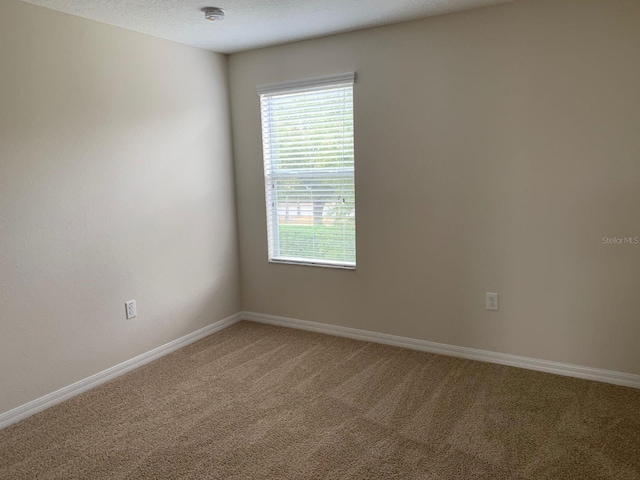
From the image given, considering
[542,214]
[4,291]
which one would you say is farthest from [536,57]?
[4,291]

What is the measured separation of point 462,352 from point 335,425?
122 centimetres

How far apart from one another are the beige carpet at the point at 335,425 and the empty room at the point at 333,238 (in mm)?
15

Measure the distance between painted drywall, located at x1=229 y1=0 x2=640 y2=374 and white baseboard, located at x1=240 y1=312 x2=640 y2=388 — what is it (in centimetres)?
5

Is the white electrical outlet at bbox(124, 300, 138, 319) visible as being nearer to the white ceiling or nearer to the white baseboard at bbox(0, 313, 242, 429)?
the white baseboard at bbox(0, 313, 242, 429)

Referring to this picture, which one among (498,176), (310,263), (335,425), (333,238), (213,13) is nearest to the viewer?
(335,425)

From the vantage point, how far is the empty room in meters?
2.35

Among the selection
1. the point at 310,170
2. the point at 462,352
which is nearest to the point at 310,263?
the point at 310,170

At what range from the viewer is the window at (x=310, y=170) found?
137 inches

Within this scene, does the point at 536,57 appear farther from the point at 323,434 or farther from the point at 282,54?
the point at 323,434

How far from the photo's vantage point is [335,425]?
95.2 inches

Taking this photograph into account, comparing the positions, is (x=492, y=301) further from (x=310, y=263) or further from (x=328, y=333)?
(x=310, y=263)

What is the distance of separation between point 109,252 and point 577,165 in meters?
2.95

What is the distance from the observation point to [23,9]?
2.48 metres

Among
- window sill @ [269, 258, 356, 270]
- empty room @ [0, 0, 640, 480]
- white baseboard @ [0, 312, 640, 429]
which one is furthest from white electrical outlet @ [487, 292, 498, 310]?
window sill @ [269, 258, 356, 270]
